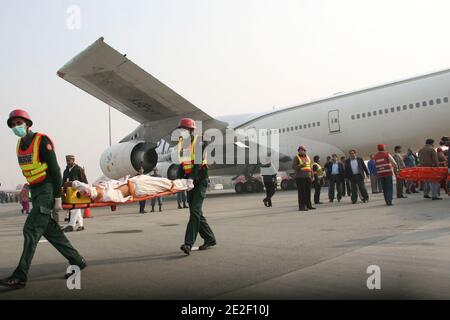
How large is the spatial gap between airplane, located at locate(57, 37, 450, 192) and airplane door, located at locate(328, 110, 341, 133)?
0.04 metres

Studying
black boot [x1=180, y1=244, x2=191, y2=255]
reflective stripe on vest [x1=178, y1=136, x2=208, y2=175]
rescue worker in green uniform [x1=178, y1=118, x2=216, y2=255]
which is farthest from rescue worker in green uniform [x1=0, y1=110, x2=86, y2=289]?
reflective stripe on vest [x1=178, y1=136, x2=208, y2=175]

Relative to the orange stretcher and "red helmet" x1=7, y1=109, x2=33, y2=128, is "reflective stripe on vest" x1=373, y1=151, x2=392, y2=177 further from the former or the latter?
"red helmet" x1=7, y1=109, x2=33, y2=128

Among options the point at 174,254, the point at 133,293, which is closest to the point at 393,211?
the point at 174,254

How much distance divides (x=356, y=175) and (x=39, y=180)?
30.9 feet

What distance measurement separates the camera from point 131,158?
1559 cm

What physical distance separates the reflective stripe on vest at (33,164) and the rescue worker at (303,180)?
23.9ft

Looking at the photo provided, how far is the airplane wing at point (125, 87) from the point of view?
1300 centimetres

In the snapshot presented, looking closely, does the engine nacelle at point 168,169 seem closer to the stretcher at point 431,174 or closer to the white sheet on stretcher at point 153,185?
the stretcher at point 431,174

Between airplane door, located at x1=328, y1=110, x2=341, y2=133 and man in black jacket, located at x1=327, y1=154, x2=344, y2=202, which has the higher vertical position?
airplane door, located at x1=328, y1=110, x2=341, y2=133

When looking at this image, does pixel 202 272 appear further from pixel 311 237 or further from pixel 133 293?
pixel 311 237

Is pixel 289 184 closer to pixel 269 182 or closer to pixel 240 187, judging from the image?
pixel 240 187

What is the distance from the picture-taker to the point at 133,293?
3.43 m

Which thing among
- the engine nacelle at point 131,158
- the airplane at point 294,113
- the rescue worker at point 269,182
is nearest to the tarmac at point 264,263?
the rescue worker at point 269,182

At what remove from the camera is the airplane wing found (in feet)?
42.7
